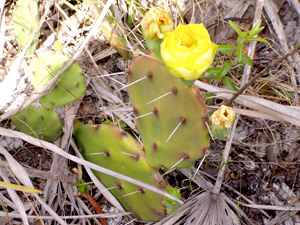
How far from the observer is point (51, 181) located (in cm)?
133

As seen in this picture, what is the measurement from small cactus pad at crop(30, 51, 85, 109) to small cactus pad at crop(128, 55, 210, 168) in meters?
0.33

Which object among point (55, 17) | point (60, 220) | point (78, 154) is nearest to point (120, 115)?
point (78, 154)

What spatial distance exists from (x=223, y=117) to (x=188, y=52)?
0.79ft

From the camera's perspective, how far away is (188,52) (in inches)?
27.0

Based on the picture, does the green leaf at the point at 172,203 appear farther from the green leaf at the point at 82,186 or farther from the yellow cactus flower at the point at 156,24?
the yellow cactus flower at the point at 156,24

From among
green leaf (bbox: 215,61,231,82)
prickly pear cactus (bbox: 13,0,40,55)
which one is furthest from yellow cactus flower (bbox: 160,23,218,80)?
prickly pear cactus (bbox: 13,0,40,55)

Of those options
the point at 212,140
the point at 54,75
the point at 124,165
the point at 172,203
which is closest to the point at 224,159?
the point at 212,140

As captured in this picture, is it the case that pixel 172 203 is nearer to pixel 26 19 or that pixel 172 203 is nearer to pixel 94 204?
pixel 94 204

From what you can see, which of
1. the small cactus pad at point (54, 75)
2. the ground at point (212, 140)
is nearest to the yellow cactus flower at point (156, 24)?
the ground at point (212, 140)

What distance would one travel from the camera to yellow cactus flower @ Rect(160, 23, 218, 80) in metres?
0.69

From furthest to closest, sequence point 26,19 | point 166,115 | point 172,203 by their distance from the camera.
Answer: point 26,19 < point 172,203 < point 166,115

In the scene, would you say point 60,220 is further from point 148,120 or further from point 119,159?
point 148,120

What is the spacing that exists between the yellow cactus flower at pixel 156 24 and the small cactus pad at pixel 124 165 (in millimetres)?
459

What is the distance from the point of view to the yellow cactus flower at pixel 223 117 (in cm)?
84
